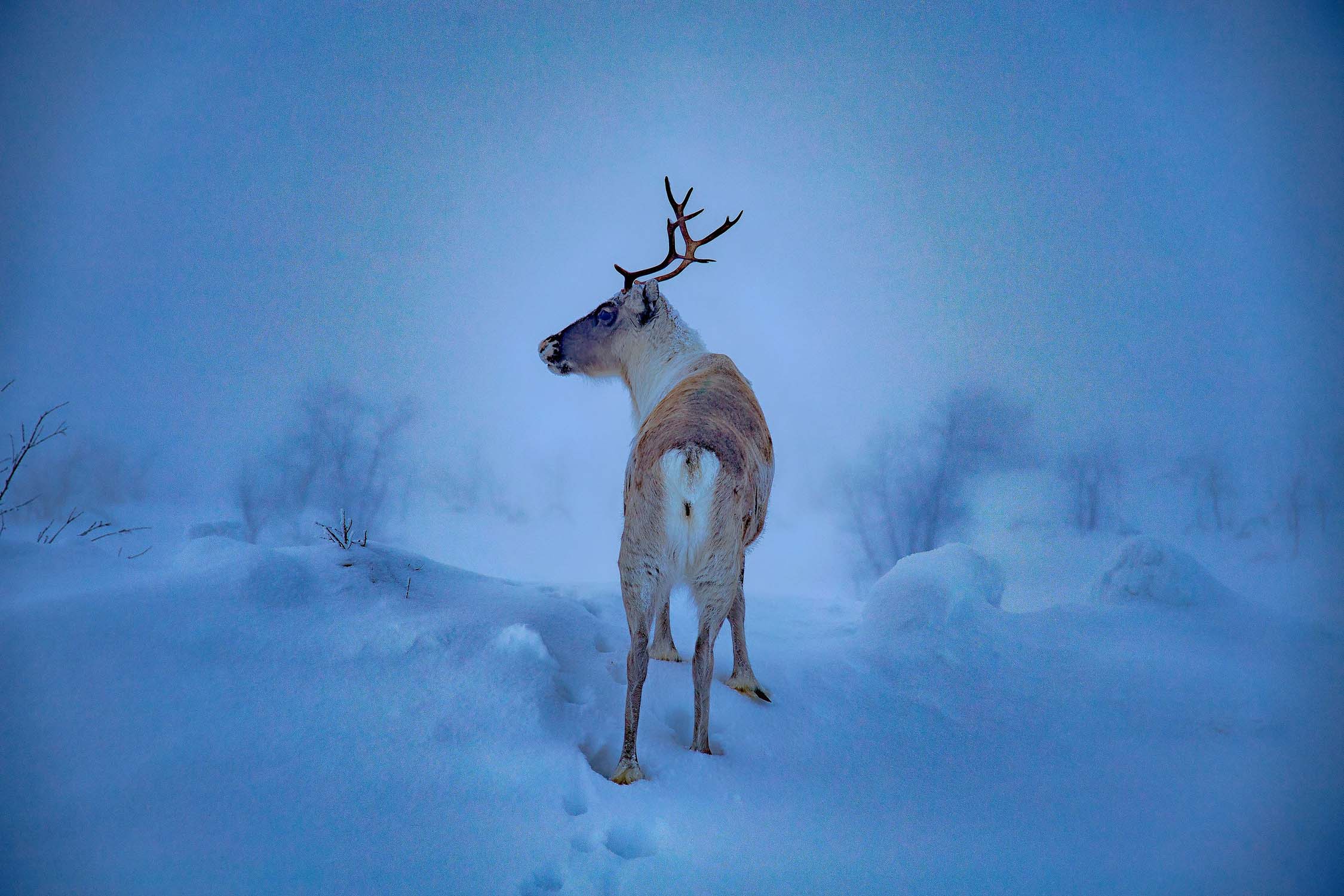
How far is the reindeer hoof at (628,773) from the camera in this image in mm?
2006

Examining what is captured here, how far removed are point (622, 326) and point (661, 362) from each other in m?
0.56

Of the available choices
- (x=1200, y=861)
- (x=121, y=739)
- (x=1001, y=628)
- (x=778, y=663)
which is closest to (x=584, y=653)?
(x=778, y=663)

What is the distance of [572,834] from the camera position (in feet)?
5.44

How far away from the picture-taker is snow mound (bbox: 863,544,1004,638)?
376 cm

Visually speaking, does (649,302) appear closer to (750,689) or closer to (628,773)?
(750,689)

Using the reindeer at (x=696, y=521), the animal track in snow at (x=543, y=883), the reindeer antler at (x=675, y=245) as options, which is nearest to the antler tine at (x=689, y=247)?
the reindeer antler at (x=675, y=245)

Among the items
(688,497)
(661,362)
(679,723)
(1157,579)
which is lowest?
(679,723)

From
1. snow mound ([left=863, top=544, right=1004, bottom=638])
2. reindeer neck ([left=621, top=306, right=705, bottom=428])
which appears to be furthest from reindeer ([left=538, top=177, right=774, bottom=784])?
snow mound ([left=863, top=544, right=1004, bottom=638])

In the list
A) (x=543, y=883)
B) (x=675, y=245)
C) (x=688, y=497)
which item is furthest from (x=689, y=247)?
(x=543, y=883)

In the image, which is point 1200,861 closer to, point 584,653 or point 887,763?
point 887,763

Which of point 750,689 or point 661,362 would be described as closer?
point 750,689

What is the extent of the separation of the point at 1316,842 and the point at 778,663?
2.16 meters

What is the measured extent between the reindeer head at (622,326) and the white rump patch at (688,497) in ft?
8.22

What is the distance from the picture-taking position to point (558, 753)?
6.48 ft
